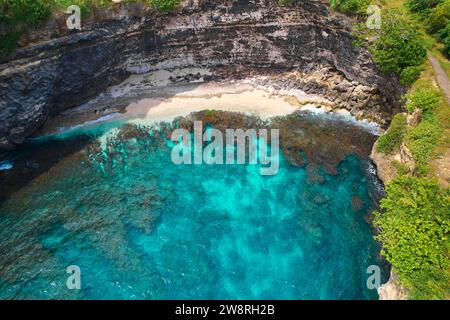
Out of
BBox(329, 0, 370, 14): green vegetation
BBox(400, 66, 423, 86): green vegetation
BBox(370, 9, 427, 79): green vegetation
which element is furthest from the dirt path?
BBox(329, 0, 370, 14): green vegetation

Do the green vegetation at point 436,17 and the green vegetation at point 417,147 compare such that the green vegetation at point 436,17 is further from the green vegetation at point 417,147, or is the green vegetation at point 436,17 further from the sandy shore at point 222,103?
the sandy shore at point 222,103

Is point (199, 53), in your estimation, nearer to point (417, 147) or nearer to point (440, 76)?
point (440, 76)

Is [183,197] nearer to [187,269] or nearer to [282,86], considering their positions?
[187,269]

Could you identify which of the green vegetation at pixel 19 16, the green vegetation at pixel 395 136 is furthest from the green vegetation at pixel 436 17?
the green vegetation at pixel 19 16

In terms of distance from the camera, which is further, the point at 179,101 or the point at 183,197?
the point at 179,101

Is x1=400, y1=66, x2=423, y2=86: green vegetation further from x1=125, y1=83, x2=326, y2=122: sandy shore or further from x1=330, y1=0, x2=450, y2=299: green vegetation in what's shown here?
x1=125, y1=83, x2=326, y2=122: sandy shore

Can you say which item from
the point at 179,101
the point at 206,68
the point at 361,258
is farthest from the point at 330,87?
the point at 361,258

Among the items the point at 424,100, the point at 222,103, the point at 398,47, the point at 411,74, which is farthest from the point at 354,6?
the point at 222,103
